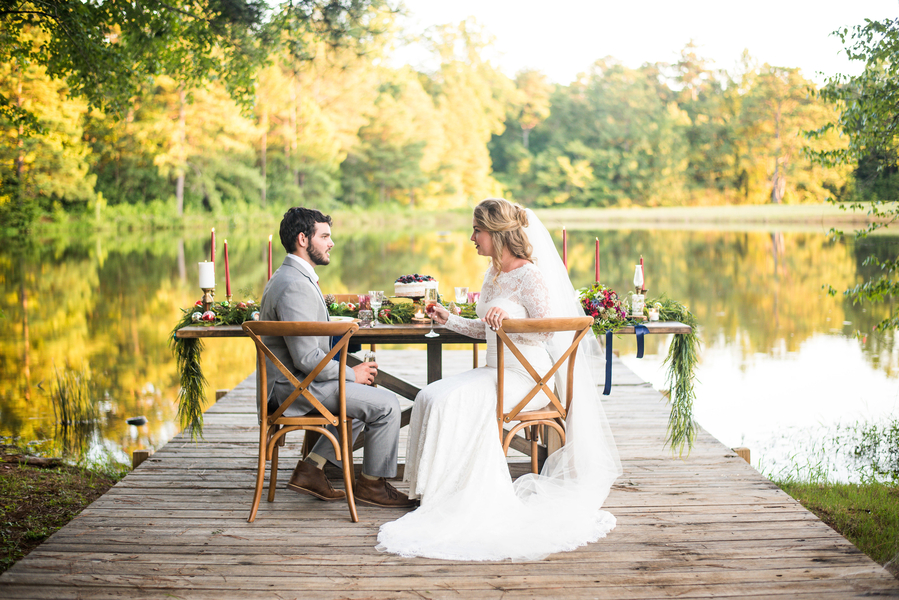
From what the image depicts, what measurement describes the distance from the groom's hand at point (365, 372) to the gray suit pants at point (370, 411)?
7 centimetres

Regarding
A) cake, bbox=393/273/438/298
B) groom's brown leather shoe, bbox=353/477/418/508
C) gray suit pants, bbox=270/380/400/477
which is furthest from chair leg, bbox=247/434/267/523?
cake, bbox=393/273/438/298

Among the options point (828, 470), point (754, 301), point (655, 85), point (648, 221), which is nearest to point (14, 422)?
point (828, 470)

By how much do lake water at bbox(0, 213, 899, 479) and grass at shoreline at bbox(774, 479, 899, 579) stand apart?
608 millimetres

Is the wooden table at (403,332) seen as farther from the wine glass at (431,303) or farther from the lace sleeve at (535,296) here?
the lace sleeve at (535,296)

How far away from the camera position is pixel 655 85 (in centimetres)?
4325


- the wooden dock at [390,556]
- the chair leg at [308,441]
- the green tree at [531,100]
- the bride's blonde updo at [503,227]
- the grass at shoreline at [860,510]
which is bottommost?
the grass at shoreline at [860,510]

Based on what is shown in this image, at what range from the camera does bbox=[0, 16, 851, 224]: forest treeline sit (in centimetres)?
2480

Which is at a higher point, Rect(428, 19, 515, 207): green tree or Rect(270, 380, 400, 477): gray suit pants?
Rect(428, 19, 515, 207): green tree

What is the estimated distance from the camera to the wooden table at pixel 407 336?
3.57 metres

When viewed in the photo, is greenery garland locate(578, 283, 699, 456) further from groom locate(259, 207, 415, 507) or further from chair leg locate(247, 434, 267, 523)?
chair leg locate(247, 434, 267, 523)

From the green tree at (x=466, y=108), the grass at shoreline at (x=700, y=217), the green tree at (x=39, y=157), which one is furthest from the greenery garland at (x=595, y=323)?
the green tree at (x=466, y=108)

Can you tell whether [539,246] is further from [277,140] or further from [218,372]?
[277,140]

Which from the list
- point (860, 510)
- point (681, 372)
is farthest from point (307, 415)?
point (860, 510)

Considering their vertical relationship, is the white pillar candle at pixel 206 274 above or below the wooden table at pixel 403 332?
above
